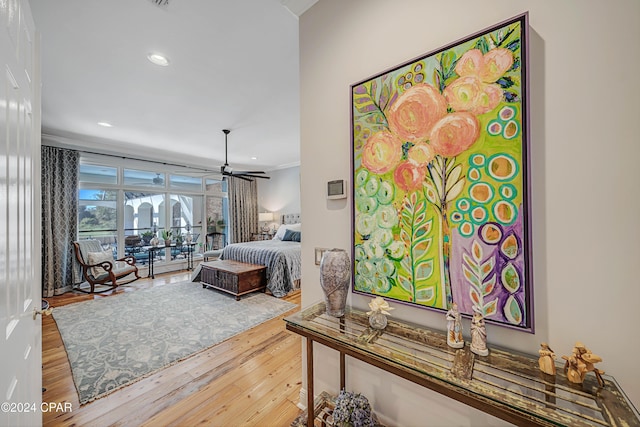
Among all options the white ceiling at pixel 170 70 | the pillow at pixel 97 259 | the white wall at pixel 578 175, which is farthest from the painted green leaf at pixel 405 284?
the pillow at pixel 97 259

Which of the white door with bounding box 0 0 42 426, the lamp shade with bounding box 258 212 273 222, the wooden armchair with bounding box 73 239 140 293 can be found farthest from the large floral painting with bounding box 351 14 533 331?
the lamp shade with bounding box 258 212 273 222

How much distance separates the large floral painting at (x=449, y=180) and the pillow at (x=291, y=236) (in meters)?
4.08

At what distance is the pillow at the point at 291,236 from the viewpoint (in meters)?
5.41

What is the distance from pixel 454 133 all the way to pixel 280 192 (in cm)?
646

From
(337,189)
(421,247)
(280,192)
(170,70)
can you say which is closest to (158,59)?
(170,70)

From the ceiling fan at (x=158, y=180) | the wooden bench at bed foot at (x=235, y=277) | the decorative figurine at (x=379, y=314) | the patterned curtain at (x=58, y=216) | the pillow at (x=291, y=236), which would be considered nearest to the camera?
the decorative figurine at (x=379, y=314)

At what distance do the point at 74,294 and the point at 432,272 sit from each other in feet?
18.6

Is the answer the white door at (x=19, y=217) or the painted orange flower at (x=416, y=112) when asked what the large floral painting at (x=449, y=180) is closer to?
the painted orange flower at (x=416, y=112)

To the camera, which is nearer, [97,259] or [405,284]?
[405,284]

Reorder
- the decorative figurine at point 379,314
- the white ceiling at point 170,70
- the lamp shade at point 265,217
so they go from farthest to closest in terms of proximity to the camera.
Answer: the lamp shade at point 265,217
the white ceiling at point 170,70
the decorative figurine at point 379,314

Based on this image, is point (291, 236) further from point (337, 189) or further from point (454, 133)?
point (454, 133)

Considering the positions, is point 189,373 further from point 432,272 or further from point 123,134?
point 123,134

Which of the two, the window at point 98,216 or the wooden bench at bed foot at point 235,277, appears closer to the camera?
the wooden bench at bed foot at point 235,277

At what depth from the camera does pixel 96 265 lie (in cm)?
420
